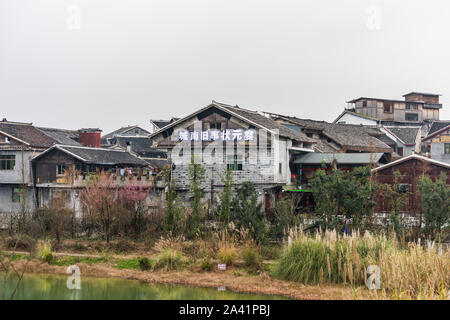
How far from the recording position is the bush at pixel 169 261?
1493 cm

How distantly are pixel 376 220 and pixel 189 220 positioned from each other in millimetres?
6312

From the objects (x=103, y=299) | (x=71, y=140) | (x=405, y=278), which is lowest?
(x=103, y=299)

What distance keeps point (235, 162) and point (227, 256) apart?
9.39 m

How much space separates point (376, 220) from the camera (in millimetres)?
16812

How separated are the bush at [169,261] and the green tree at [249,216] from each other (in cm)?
245

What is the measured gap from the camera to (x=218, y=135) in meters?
24.0

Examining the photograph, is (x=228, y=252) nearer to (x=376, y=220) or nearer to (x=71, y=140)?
(x=376, y=220)

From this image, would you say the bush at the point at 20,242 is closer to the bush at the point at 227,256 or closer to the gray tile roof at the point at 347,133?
the bush at the point at 227,256

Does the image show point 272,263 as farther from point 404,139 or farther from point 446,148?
point 404,139

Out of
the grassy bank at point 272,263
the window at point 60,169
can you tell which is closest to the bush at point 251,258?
the grassy bank at point 272,263

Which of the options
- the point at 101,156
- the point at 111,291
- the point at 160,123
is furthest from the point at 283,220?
the point at 160,123

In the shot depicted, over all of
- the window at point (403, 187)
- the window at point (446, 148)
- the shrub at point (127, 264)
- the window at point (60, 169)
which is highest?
the window at point (446, 148)

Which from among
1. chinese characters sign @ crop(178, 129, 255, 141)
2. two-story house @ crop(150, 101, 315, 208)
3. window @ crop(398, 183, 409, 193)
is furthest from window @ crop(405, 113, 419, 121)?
chinese characters sign @ crop(178, 129, 255, 141)
